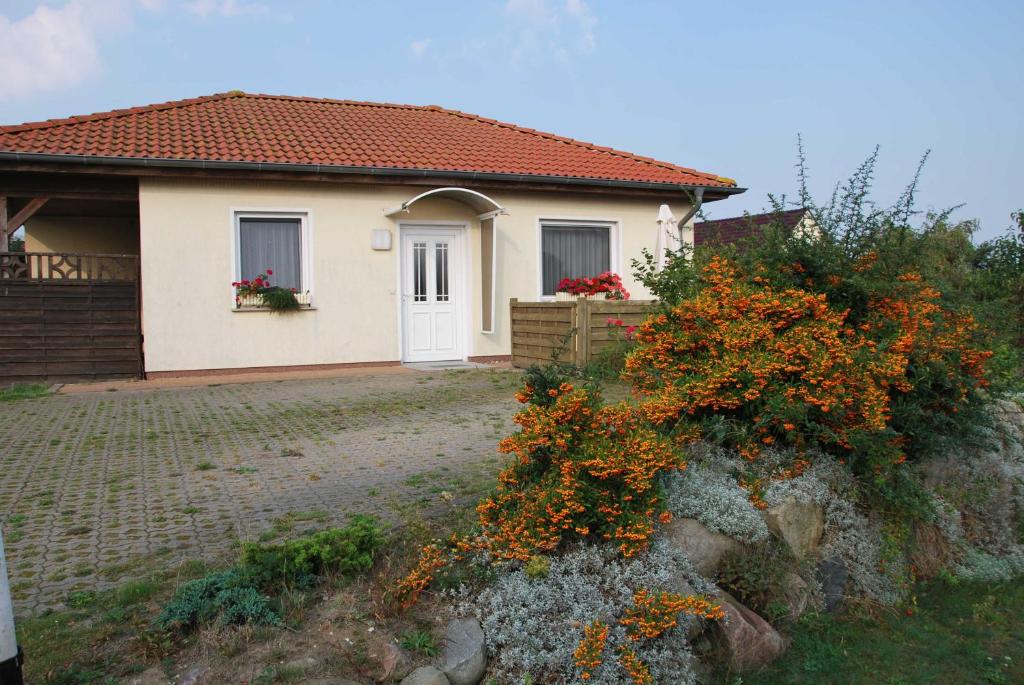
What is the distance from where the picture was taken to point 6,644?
260 centimetres

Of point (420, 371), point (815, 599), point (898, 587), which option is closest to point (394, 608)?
point (815, 599)

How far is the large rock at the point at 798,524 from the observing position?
4816 millimetres

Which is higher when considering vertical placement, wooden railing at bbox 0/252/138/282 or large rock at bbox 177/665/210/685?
wooden railing at bbox 0/252/138/282

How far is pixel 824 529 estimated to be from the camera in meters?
5.11

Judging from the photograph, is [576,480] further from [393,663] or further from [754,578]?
[393,663]

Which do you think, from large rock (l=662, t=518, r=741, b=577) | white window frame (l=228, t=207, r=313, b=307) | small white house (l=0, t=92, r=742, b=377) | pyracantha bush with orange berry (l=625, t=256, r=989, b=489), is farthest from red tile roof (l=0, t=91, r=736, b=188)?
large rock (l=662, t=518, r=741, b=577)

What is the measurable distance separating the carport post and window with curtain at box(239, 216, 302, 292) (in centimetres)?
1086

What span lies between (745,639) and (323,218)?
35.0 ft

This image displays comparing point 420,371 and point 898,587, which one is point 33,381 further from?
point 898,587

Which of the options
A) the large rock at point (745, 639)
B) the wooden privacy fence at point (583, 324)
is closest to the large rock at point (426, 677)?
the large rock at point (745, 639)

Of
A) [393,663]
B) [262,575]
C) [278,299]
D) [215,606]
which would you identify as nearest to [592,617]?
[393,663]

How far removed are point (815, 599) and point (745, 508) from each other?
2.22 feet

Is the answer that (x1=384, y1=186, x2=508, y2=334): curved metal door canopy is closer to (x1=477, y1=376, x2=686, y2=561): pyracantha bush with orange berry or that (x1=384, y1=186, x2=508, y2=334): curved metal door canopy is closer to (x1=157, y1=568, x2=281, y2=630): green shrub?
(x1=477, y1=376, x2=686, y2=561): pyracantha bush with orange berry

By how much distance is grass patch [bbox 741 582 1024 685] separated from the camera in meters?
4.22
